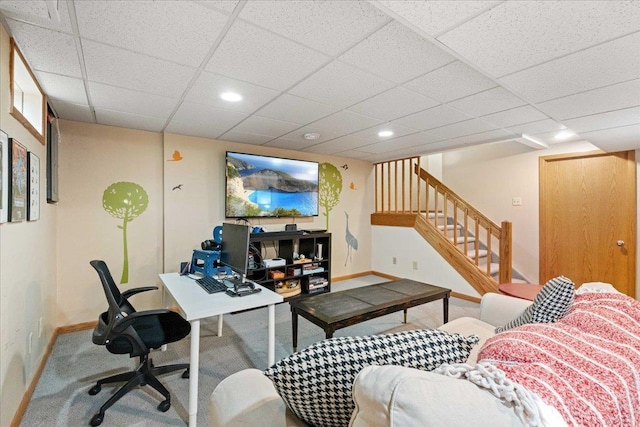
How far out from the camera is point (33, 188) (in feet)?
6.48

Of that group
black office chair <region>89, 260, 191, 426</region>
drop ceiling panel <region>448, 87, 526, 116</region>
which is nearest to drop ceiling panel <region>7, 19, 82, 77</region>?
black office chair <region>89, 260, 191, 426</region>

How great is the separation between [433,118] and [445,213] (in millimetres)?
1865

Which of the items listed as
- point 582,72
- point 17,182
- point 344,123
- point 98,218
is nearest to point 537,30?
point 582,72

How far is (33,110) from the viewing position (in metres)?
2.17

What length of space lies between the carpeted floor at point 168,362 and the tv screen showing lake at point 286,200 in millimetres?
1398

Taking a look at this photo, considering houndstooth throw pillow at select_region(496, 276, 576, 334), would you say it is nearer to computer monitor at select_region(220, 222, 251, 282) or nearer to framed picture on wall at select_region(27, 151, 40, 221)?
computer monitor at select_region(220, 222, 251, 282)

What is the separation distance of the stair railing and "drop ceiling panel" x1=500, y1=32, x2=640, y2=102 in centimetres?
210

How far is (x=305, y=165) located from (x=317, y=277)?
1673 mm

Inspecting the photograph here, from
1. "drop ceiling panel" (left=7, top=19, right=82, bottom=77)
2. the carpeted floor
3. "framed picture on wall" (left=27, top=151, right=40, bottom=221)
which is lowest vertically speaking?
the carpeted floor

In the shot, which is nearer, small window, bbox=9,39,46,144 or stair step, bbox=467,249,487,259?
small window, bbox=9,39,46,144

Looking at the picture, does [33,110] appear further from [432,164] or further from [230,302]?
[432,164]

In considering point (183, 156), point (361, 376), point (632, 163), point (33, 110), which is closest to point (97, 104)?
point (33, 110)

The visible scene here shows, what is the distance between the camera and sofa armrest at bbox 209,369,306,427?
3.22ft

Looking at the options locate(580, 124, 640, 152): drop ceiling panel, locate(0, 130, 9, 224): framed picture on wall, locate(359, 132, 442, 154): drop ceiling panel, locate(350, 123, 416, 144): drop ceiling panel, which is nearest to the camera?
locate(0, 130, 9, 224): framed picture on wall
